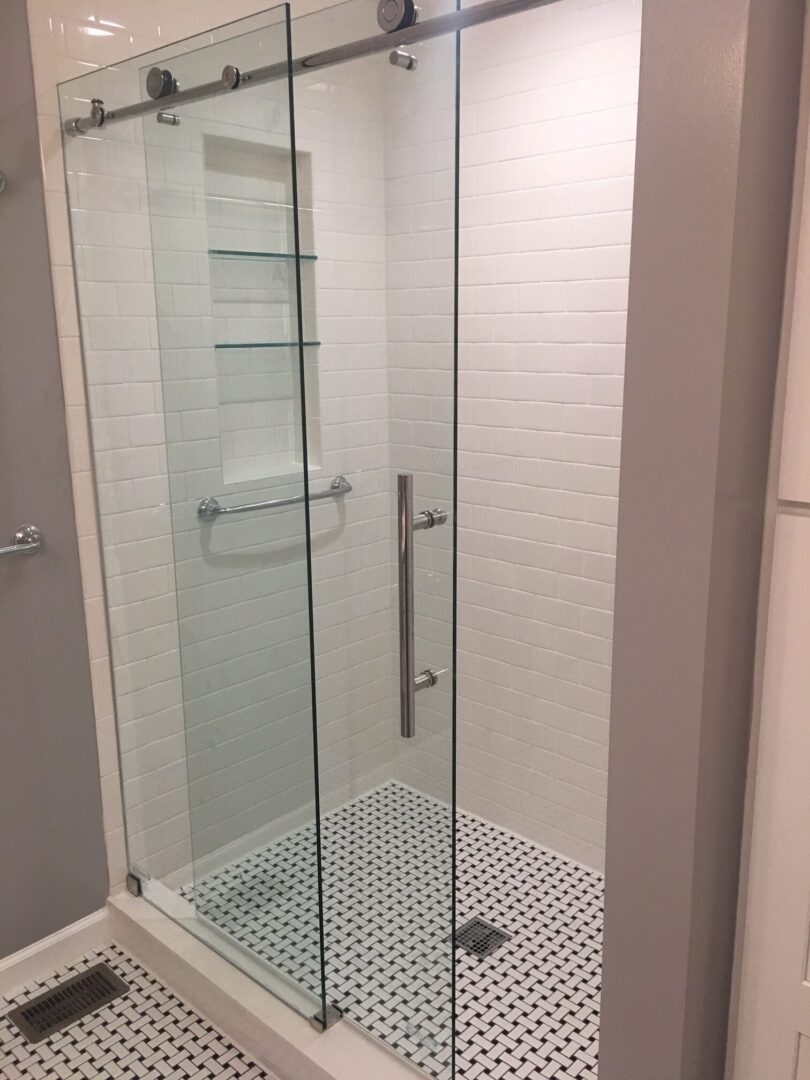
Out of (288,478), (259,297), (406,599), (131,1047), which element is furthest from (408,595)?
(131,1047)

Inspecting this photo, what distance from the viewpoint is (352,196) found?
6.47 feet

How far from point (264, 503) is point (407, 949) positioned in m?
1.03

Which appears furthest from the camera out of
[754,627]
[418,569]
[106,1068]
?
[106,1068]

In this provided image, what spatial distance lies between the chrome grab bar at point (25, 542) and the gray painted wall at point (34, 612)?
2 cm

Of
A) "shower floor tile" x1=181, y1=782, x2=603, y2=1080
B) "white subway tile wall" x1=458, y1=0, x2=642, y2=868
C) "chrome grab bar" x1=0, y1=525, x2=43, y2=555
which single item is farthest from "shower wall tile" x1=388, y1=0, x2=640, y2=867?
"chrome grab bar" x1=0, y1=525, x2=43, y2=555

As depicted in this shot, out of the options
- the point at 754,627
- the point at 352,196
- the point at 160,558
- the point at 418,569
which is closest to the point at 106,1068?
the point at 160,558

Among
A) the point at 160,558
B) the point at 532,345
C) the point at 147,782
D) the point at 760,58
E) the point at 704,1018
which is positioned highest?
the point at 760,58

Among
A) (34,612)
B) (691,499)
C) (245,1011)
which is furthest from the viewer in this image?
(34,612)

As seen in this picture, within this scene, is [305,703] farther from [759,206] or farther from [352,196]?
[759,206]

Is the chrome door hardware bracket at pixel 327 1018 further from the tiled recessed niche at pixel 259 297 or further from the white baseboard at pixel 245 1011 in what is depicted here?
the tiled recessed niche at pixel 259 297

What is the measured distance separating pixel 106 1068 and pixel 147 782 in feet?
2.16

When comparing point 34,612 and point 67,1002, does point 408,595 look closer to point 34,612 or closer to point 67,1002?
point 34,612

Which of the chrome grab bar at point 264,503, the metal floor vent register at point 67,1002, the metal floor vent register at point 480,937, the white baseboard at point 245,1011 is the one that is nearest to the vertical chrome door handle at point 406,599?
the chrome grab bar at point 264,503

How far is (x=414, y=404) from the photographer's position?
1.73m
